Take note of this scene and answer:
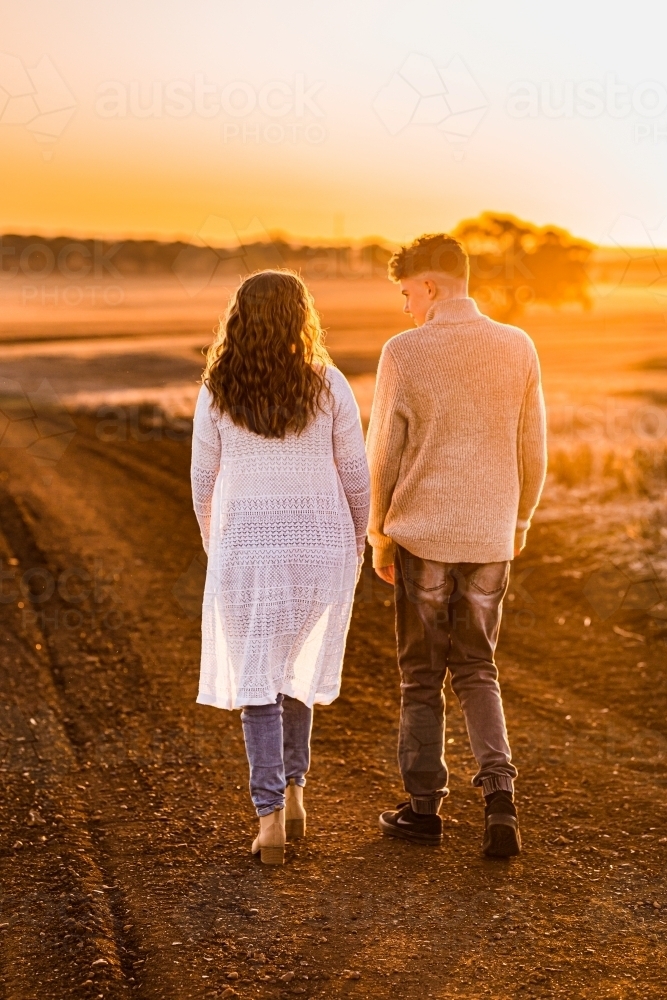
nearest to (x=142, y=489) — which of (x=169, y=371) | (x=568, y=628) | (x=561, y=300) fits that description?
(x=568, y=628)

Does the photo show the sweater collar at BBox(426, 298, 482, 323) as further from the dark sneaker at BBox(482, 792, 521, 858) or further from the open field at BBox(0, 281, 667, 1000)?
the dark sneaker at BBox(482, 792, 521, 858)

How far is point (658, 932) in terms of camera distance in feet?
11.6

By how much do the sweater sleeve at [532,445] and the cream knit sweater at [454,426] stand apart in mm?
23

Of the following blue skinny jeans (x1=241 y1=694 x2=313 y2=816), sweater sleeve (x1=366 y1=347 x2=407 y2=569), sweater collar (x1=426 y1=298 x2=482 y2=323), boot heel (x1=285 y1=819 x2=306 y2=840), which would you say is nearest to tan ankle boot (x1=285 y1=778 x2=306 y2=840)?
boot heel (x1=285 y1=819 x2=306 y2=840)

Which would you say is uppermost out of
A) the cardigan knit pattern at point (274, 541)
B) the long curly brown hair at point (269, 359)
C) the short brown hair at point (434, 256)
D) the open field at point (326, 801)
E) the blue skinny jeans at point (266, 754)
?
the short brown hair at point (434, 256)

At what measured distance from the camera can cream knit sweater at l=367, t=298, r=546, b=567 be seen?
4.13 meters

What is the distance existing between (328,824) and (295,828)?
199mm

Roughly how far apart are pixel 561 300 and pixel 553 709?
36.8 m

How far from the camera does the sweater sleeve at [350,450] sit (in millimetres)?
4070

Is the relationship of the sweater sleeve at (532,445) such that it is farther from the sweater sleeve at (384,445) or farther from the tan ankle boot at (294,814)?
the tan ankle boot at (294,814)

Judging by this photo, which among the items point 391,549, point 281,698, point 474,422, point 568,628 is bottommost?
point 568,628

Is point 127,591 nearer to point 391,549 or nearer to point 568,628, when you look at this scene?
point 568,628

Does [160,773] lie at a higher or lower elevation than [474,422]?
lower

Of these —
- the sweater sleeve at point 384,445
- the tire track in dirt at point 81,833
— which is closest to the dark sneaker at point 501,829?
the sweater sleeve at point 384,445
